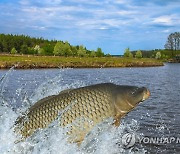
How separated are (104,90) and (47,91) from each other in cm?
457

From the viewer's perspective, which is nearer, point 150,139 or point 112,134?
point 112,134

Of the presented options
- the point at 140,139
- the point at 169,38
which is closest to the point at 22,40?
the point at 169,38

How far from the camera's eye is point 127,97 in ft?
17.7

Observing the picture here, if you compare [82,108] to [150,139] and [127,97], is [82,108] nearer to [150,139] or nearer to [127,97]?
[127,97]

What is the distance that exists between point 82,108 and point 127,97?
0.75 m

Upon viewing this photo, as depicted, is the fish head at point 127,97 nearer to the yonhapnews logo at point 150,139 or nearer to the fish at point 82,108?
the fish at point 82,108

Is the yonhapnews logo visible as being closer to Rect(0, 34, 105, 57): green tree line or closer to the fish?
the fish

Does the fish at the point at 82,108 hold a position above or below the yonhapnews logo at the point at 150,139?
above

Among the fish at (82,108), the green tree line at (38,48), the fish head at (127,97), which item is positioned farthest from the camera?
the green tree line at (38,48)

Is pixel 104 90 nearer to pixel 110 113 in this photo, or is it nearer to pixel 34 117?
pixel 110 113

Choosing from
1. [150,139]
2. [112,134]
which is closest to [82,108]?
[112,134]

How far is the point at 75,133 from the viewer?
5.31 m

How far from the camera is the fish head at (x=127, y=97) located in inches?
210

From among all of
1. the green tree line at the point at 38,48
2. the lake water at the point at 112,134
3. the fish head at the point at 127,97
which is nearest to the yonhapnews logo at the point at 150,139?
the lake water at the point at 112,134
